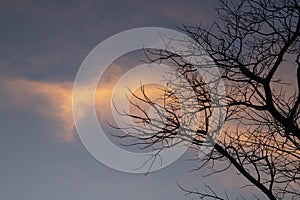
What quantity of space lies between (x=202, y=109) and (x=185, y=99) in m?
0.29

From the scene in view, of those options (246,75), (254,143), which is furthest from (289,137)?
(246,75)

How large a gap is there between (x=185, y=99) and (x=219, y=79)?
572 mm

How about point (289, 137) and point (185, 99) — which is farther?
point (185, 99)

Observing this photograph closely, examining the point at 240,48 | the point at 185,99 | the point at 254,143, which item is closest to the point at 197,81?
the point at 185,99

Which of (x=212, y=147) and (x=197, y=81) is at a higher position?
(x=197, y=81)

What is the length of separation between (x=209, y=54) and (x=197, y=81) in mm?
444

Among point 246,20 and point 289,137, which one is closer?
point 289,137

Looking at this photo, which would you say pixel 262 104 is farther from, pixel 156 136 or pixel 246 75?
pixel 156 136

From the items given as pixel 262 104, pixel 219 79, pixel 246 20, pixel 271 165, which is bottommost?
pixel 271 165

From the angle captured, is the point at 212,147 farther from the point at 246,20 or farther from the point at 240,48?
the point at 246,20

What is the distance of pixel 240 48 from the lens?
22.7 ft

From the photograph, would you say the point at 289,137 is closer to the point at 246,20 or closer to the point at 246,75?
the point at 246,75

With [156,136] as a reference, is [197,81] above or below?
above

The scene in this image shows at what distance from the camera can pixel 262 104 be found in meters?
6.64
